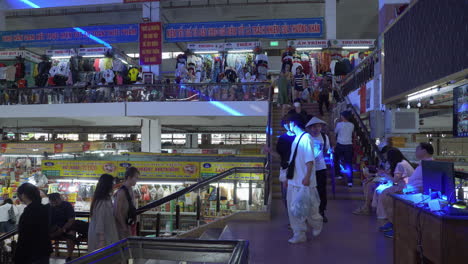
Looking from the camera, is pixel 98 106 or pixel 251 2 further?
pixel 251 2

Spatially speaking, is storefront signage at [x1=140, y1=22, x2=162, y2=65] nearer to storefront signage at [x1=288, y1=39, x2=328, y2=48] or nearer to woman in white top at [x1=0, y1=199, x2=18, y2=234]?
storefront signage at [x1=288, y1=39, x2=328, y2=48]

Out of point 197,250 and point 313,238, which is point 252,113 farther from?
point 197,250

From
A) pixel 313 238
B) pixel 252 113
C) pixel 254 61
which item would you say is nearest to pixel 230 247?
pixel 313 238

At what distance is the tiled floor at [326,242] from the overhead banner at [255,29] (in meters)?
7.94

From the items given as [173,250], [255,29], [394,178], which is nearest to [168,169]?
[394,178]

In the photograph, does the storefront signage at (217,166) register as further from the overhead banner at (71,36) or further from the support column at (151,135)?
the overhead banner at (71,36)

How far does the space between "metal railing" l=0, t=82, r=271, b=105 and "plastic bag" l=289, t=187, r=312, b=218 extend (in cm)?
723

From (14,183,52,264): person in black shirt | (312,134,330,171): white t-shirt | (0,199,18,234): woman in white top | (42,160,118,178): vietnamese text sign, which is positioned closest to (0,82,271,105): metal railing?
(42,160,118,178): vietnamese text sign

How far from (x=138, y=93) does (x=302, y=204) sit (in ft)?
29.4

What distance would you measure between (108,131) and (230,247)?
20534 millimetres

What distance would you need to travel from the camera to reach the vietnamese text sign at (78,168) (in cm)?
924

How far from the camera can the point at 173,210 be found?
672 centimetres

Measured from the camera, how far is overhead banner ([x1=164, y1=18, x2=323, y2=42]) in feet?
39.2

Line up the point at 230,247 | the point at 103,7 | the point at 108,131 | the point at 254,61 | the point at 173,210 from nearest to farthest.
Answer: the point at 230,247
the point at 173,210
the point at 254,61
the point at 103,7
the point at 108,131
